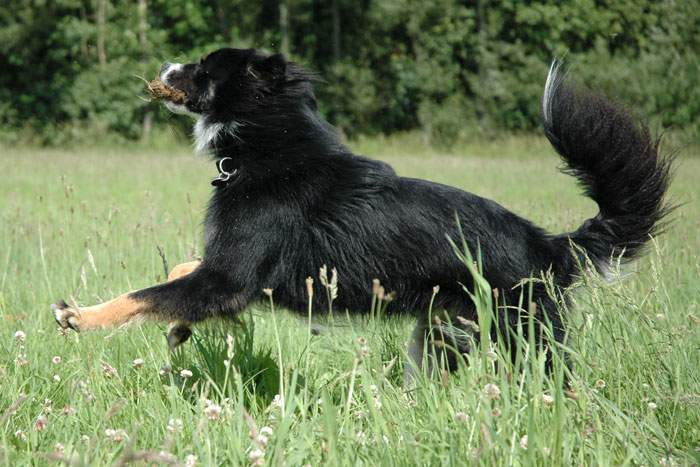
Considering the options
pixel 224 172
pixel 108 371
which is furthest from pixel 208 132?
pixel 108 371

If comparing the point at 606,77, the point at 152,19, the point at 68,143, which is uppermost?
the point at 152,19

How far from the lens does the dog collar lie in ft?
12.3

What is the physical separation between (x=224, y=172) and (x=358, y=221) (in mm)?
690

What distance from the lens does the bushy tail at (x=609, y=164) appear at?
12.1ft

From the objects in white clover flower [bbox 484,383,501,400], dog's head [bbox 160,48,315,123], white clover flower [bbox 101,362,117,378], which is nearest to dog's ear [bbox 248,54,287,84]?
dog's head [bbox 160,48,315,123]

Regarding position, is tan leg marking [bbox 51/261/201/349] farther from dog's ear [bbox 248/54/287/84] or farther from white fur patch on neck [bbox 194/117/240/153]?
dog's ear [bbox 248/54/287/84]

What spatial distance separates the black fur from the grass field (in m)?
0.18

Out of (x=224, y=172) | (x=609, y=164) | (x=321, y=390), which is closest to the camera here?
(x=321, y=390)

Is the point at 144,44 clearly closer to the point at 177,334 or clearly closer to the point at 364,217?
the point at 177,334

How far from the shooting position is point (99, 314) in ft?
11.0

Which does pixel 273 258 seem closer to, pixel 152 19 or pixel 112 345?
pixel 112 345

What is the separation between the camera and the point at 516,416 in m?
2.27

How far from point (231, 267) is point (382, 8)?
24074mm

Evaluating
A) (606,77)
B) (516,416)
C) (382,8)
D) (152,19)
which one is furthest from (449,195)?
(152,19)
